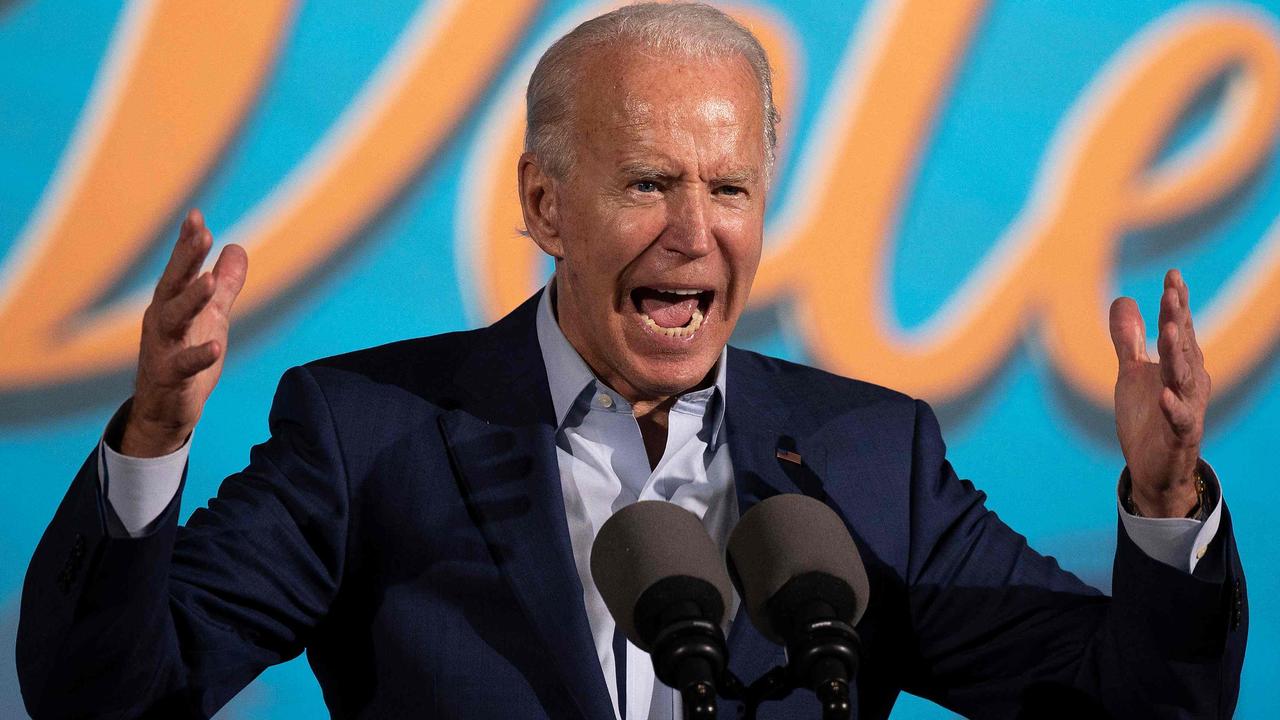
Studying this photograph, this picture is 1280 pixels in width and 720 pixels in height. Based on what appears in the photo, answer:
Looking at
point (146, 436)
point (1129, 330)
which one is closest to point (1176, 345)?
point (1129, 330)

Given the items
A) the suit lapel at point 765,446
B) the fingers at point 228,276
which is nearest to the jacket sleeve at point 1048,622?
the suit lapel at point 765,446

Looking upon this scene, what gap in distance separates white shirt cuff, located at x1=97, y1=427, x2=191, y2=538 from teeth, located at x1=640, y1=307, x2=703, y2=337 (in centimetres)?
70

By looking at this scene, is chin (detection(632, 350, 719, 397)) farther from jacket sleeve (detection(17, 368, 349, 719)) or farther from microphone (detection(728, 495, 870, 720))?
microphone (detection(728, 495, 870, 720))

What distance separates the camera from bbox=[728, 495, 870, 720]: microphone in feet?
4.24

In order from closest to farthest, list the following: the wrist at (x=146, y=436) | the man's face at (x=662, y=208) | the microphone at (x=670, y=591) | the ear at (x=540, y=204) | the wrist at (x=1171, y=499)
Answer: the microphone at (x=670, y=591)
the wrist at (x=146, y=436)
the wrist at (x=1171, y=499)
the man's face at (x=662, y=208)
the ear at (x=540, y=204)

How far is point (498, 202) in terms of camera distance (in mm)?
2938

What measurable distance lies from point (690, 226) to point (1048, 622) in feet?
2.31

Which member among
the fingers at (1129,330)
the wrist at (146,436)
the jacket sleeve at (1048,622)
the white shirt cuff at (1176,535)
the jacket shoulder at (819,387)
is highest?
the fingers at (1129,330)

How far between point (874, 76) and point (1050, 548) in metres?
1.07

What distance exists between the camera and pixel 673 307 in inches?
81.9

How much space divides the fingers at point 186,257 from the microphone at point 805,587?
1.96 ft

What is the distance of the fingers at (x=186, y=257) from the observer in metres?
1.42

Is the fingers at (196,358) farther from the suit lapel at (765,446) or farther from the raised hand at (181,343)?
the suit lapel at (765,446)

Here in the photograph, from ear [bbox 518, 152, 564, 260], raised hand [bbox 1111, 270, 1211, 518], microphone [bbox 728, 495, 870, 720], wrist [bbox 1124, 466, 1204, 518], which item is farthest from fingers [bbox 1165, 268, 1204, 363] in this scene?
ear [bbox 518, 152, 564, 260]
